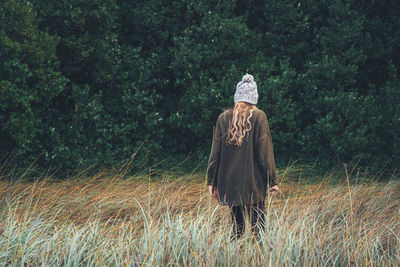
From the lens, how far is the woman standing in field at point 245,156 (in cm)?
432

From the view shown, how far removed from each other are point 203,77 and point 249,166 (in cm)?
514

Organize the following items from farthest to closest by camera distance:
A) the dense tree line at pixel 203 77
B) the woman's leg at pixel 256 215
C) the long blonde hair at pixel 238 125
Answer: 1. the dense tree line at pixel 203 77
2. the woman's leg at pixel 256 215
3. the long blonde hair at pixel 238 125

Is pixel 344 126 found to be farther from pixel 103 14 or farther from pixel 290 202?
pixel 103 14

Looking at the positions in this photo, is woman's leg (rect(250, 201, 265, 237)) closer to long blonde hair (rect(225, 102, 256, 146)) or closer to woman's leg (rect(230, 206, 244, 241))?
woman's leg (rect(230, 206, 244, 241))

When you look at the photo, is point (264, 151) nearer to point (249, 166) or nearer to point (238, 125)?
point (249, 166)

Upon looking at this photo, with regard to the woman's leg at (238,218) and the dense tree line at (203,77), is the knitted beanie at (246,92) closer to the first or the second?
the woman's leg at (238,218)

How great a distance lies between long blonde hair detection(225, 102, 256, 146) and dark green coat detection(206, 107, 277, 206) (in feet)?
0.15

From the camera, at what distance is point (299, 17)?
9.59 m

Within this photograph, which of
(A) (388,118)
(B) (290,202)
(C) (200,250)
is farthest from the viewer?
(A) (388,118)

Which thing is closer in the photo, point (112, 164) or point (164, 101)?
point (112, 164)

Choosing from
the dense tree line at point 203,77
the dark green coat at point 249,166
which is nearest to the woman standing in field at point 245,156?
the dark green coat at point 249,166

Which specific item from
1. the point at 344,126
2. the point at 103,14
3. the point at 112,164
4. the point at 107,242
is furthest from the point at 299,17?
the point at 107,242

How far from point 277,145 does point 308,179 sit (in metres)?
1.21

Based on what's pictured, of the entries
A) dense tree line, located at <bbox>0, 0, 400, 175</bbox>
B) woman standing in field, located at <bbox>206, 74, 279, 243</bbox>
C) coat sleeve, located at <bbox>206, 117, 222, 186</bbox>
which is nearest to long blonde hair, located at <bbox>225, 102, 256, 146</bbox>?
woman standing in field, located at <bbox>206, 74, 279, 243</bbox>
